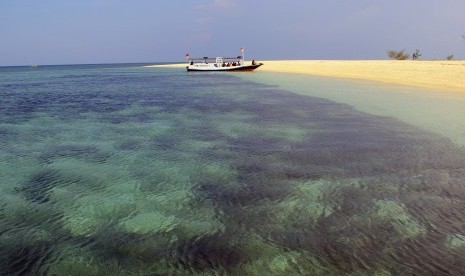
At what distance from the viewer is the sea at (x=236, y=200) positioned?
538cm

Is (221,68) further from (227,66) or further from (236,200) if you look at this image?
(236,200)

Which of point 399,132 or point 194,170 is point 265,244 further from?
point 399,132

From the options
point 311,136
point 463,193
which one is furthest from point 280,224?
point 311,136

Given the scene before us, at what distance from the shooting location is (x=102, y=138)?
13984 mm

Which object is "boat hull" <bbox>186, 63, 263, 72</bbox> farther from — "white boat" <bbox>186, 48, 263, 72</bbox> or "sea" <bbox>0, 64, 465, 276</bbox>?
"sea" <bbox>0, 64, 465, 276</bbox>

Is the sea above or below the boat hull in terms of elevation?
below

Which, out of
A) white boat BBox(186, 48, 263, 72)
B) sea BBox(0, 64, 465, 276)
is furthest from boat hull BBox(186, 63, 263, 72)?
sea BBox(0, 64, 465, 276)

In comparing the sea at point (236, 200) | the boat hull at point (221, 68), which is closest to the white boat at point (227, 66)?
the boat hull at point (221, 68)

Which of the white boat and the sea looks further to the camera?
the white boat

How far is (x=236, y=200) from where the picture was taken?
24.8 ft

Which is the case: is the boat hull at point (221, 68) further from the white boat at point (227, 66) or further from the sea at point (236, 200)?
the sea at point (236, 200)

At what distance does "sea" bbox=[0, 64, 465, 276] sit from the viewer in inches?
212

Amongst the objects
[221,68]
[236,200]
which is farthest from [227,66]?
[236,200]

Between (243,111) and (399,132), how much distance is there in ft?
29.1
